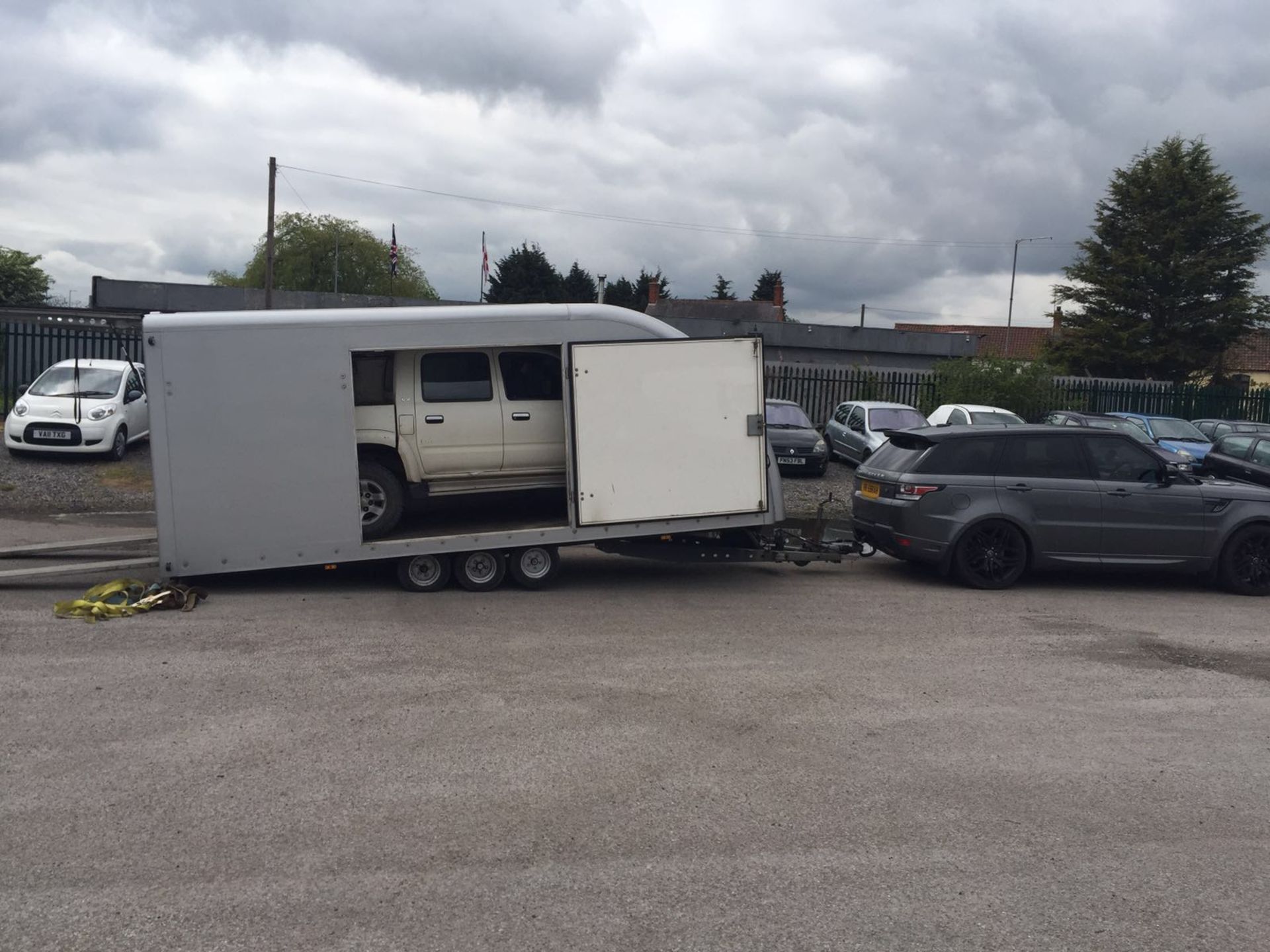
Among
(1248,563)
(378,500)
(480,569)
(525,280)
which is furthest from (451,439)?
(525,280)

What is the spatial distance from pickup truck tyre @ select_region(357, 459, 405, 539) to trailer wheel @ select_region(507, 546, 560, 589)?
3.90ft

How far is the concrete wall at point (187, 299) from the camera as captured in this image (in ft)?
115

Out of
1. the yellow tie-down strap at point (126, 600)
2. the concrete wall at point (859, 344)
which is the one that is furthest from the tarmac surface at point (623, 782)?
the concrete wall at point (859, 344)

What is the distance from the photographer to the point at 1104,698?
276 inches

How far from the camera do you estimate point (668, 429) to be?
994 centimetres

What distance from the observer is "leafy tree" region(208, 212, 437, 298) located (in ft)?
227

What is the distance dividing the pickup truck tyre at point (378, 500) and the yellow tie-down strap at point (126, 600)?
61.8 inches

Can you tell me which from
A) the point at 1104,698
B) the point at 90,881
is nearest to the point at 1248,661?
the point at 1104,698

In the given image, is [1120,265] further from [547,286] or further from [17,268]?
[17,268]

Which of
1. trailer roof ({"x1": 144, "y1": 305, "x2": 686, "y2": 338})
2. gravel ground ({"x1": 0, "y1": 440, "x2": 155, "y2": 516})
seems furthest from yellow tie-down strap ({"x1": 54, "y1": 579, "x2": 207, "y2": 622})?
gravel ground ({"x1": 0, "y1": 440, "x2": 155, "y2": 516})

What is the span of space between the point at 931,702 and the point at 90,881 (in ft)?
15.7

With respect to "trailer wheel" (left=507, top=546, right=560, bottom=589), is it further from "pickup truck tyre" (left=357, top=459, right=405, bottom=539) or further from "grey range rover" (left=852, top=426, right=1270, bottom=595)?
"grey range rover" (left=852, top=426, right=1270, bottom=595)

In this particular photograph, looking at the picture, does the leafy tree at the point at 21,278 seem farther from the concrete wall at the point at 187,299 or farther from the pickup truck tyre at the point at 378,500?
the pickup truck tyre at the point at 378,500

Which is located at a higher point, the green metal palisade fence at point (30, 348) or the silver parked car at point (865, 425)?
the green metal palisade fence at point (30, 348)
